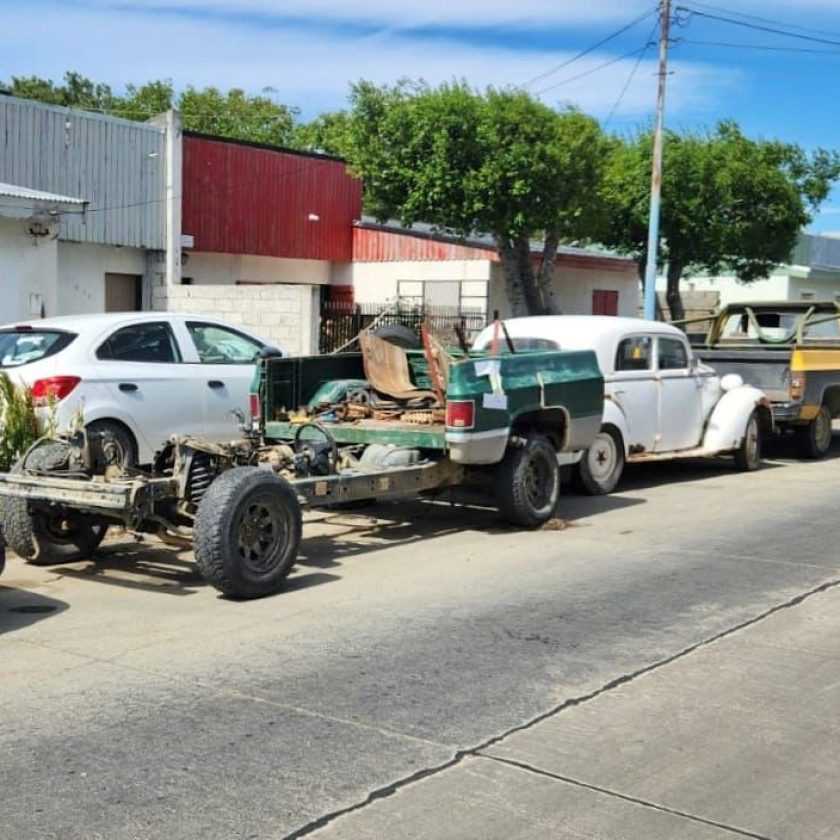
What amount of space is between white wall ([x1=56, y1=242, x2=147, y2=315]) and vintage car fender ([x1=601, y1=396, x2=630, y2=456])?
12.9 metres

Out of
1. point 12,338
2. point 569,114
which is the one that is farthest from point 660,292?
point 12,338

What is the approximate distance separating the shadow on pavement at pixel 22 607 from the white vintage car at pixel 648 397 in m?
4.98

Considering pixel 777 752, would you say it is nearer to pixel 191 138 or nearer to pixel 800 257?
pixel 191 138

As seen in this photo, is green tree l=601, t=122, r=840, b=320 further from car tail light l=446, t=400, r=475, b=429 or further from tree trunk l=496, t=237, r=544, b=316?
car tail light l=446, t=400, r=475, b=429

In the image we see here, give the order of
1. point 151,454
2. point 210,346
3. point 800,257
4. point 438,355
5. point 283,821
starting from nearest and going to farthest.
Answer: point 283,821
point 438,355
point 151,454
point 210,346
point 800,257

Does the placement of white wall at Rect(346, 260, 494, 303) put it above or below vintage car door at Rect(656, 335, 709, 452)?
above

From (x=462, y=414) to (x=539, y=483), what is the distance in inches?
52.2

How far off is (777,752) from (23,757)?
3.09 metres

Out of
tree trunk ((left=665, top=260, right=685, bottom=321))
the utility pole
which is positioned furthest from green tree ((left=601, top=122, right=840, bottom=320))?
the utility pole

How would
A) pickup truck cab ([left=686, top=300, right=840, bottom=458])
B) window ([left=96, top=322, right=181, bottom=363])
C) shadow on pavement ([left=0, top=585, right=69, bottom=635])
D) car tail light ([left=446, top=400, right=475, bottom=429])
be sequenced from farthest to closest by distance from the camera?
pickup truck cab ([left=686, top=300, right=840, bottom=458])
window ([left=96, top=322, right=181, bottom=363])
car tail light ([left=446, top=400, right=475, bottom=429])
shadow on pavement ([left=0, top=585, right=69, bottom=635])

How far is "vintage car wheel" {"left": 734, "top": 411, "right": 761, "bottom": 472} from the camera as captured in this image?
45.0 ft

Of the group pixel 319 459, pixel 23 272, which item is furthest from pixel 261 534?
pixel 23 272

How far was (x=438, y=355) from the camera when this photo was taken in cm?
982

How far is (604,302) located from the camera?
33188 millimetres
